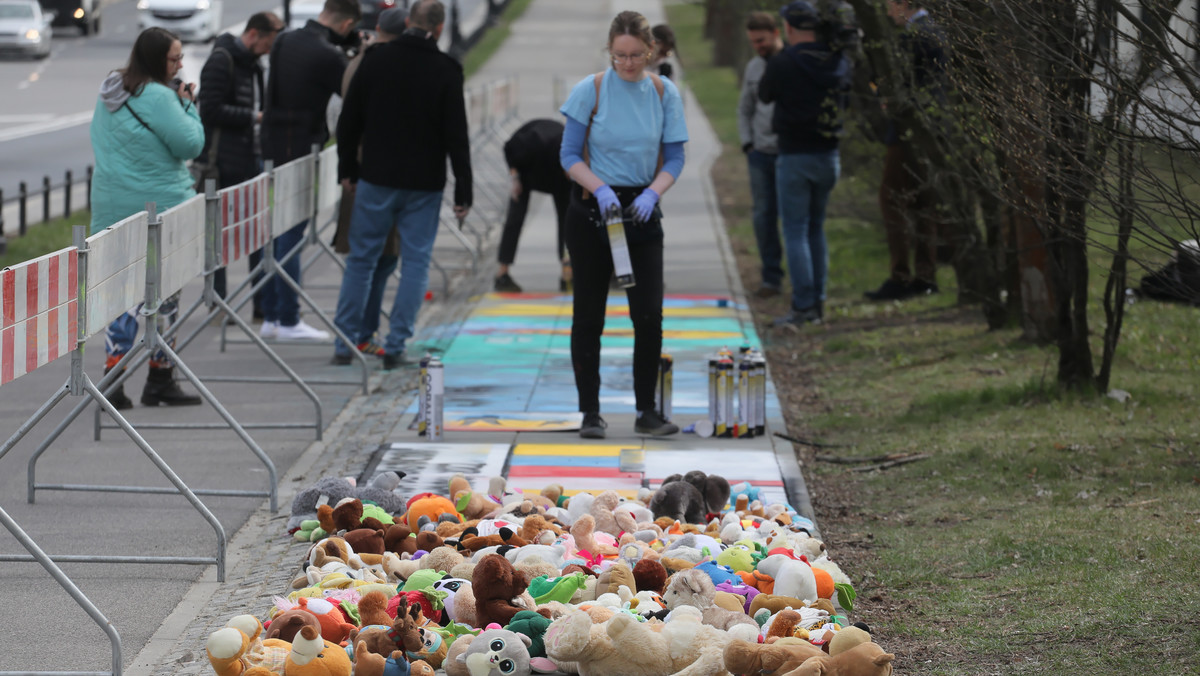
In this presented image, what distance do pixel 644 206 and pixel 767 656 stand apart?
332 cm

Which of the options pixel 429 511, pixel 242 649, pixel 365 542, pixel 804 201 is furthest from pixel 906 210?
pixel 242 649

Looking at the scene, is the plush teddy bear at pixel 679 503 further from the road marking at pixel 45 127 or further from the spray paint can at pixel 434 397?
the road marking at pixel 45 127

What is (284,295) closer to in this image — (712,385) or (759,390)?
(712,385)

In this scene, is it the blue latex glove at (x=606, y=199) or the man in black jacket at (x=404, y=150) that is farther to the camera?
the man in black jacket at (x=404, y=150)

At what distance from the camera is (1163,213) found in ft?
19.4

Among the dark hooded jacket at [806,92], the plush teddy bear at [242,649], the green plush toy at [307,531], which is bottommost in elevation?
the green plush toy at [307,531]

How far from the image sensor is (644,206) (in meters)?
7.19

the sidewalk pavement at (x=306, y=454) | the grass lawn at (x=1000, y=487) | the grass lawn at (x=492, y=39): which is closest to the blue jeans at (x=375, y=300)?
the sidewalk pavement at (x=306, y=454)

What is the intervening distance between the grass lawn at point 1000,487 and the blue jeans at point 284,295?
3.46 m

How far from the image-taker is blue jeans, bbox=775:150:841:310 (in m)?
10.7

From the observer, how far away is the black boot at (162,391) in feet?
27.8

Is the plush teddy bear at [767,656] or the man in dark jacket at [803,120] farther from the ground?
the man in dark jacket at [803,120]

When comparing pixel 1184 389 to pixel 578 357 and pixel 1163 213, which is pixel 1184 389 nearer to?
pixel 1163 213

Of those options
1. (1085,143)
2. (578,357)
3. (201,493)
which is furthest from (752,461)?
(201,493)
